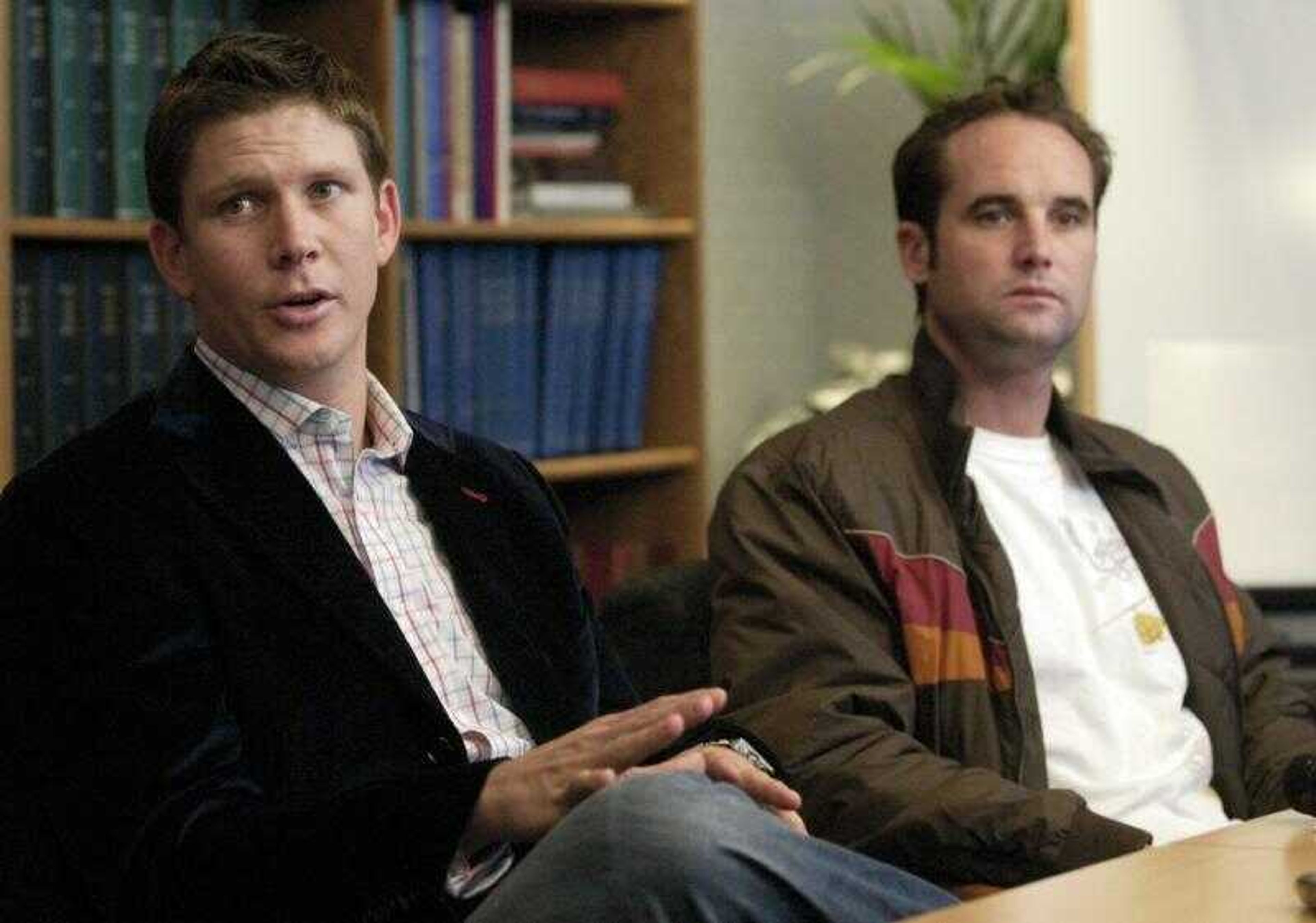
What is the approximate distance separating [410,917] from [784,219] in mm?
2542

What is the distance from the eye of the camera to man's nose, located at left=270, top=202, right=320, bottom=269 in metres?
1.91

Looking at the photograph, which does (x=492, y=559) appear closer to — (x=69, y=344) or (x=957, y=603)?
(x=957, y=603)

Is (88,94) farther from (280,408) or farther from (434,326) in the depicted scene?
(280,408)

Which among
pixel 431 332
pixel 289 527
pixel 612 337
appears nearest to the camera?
pixel 289 527

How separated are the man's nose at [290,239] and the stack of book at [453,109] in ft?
3.98

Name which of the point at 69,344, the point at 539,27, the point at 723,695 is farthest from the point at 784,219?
the point at 723,695

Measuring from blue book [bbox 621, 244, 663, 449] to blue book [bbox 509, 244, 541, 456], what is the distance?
0.16m

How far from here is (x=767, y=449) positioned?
2453 mm

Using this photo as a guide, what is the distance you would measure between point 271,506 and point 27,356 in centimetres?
107

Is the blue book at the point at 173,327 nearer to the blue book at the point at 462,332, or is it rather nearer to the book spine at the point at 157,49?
the book spine at the point at 157,49

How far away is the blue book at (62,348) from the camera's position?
283cm

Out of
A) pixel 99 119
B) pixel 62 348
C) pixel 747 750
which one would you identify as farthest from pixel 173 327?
pixel 747 750


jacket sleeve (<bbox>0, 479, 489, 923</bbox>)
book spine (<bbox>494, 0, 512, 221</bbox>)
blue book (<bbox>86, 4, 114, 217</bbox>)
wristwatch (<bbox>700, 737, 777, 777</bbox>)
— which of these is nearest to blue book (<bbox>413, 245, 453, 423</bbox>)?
book spine (<bbox>494, 0, 512, 221</bbox>)

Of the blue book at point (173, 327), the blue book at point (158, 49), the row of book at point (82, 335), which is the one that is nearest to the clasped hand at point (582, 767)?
the row of book at point (82, 335)
